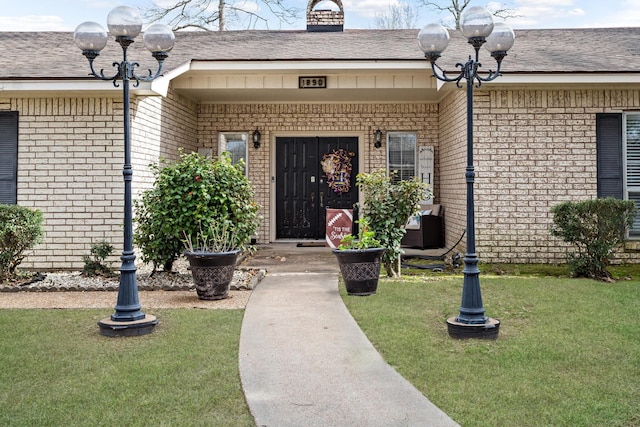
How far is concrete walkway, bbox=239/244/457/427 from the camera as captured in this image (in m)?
3.72

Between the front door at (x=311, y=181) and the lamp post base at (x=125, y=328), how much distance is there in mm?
7654

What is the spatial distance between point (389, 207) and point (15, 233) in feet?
15.4

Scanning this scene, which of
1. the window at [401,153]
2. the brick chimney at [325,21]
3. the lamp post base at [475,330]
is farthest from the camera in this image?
the brick chimney at [325,21]

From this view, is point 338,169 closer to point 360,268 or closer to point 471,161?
point 360,268

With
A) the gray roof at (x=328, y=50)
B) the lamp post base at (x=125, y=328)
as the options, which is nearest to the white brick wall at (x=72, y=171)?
the gray roof at (x=328, y=50)

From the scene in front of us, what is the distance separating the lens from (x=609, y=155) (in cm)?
994

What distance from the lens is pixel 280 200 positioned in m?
13.3

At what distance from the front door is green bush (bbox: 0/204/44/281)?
584 cm

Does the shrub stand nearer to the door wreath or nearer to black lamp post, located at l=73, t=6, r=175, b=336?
black lamp post, located at l=73, t=6, r=175, b=336

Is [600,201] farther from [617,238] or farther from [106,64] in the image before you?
[106,64]

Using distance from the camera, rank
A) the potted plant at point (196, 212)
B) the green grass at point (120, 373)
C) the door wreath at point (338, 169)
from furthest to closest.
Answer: the door wreath at point (338, 169), the potted plant at point (196, 212), the green grass at point (120, 373)

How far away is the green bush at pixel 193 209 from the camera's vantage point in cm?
783

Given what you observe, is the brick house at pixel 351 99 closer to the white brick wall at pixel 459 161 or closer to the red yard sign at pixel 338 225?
the white brick wall at pixel 459 161

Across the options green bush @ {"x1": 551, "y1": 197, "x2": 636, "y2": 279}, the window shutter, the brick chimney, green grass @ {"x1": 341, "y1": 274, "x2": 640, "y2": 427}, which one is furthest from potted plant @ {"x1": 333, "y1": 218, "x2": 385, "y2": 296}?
the brick chimney
